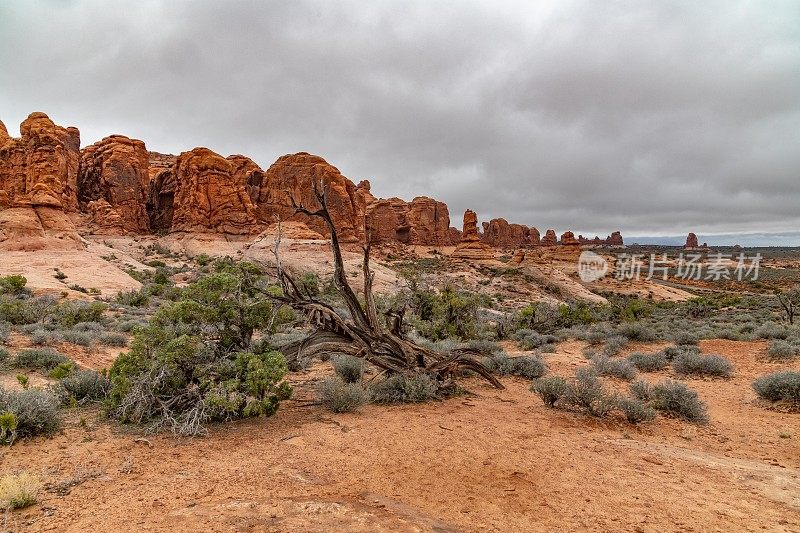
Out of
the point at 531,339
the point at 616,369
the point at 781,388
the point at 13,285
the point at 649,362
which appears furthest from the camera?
the point at 13,285

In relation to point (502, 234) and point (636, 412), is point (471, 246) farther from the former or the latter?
point (636, 412)

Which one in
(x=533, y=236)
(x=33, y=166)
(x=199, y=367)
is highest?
(x=533, y=236)

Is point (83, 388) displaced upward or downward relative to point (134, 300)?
upward

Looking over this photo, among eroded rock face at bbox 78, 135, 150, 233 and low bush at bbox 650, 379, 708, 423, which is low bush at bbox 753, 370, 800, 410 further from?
eroded rock face at bbox 78, 135, 150, 233

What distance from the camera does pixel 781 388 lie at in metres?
7.21

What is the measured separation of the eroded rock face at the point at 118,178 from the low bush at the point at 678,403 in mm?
52192

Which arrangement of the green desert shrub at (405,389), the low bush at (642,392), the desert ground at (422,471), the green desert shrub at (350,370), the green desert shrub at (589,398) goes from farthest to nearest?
the green desert shrub at (350,370), the low bush at (642,392), the green desert shrub at (405,389), the green desert shrub at (589,398), the desert ground at (422,471)

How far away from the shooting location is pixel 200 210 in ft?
153

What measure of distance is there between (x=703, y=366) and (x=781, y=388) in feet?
8.20

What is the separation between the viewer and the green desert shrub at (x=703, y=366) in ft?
31.2

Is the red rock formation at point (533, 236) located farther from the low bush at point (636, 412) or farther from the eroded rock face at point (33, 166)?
the low bush at point (636, 412)

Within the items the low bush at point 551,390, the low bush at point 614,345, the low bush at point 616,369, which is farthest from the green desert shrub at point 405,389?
the low bush at point 614,345

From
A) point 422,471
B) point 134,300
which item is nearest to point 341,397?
point 422,471

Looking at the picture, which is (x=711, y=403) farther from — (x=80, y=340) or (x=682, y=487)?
(x=80, y=340)
